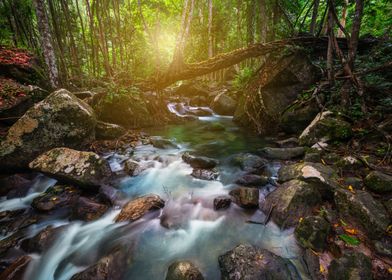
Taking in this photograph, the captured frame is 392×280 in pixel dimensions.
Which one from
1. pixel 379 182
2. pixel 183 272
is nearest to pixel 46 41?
pixel 183 272

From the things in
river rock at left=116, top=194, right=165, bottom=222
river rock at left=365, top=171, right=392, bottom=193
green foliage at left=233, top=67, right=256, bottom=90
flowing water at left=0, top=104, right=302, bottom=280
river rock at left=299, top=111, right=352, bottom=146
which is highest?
green foliage at left=233, top=67, right=256, bottom=90

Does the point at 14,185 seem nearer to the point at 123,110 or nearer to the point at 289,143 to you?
the point at 123,110

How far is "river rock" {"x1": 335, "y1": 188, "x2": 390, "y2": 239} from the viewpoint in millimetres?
2734

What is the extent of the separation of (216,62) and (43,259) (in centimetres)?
880

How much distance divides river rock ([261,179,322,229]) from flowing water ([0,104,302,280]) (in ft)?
0.58

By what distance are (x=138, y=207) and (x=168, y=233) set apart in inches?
32.4

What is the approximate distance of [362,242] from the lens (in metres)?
2.72

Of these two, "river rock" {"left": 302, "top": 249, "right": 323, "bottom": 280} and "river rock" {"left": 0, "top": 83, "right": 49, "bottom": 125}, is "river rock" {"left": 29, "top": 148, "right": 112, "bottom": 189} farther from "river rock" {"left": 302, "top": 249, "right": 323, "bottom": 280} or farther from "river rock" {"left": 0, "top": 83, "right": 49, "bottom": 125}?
"river rock" {"left": 302, "top": 249, "right": 323, "bottom": 280}

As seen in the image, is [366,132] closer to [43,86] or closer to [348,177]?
[348,177]

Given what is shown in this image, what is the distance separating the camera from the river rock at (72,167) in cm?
441

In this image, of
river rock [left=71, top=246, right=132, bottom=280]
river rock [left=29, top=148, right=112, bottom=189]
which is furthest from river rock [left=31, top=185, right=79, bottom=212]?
river rock [left=71, top=246, right=132, bottom=280]

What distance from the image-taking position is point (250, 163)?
567 centimetres

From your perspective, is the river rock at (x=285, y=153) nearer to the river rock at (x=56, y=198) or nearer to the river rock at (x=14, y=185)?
the river rock at (x=56, y=198)

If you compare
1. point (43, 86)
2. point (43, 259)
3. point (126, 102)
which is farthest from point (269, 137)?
point (43, 86)
